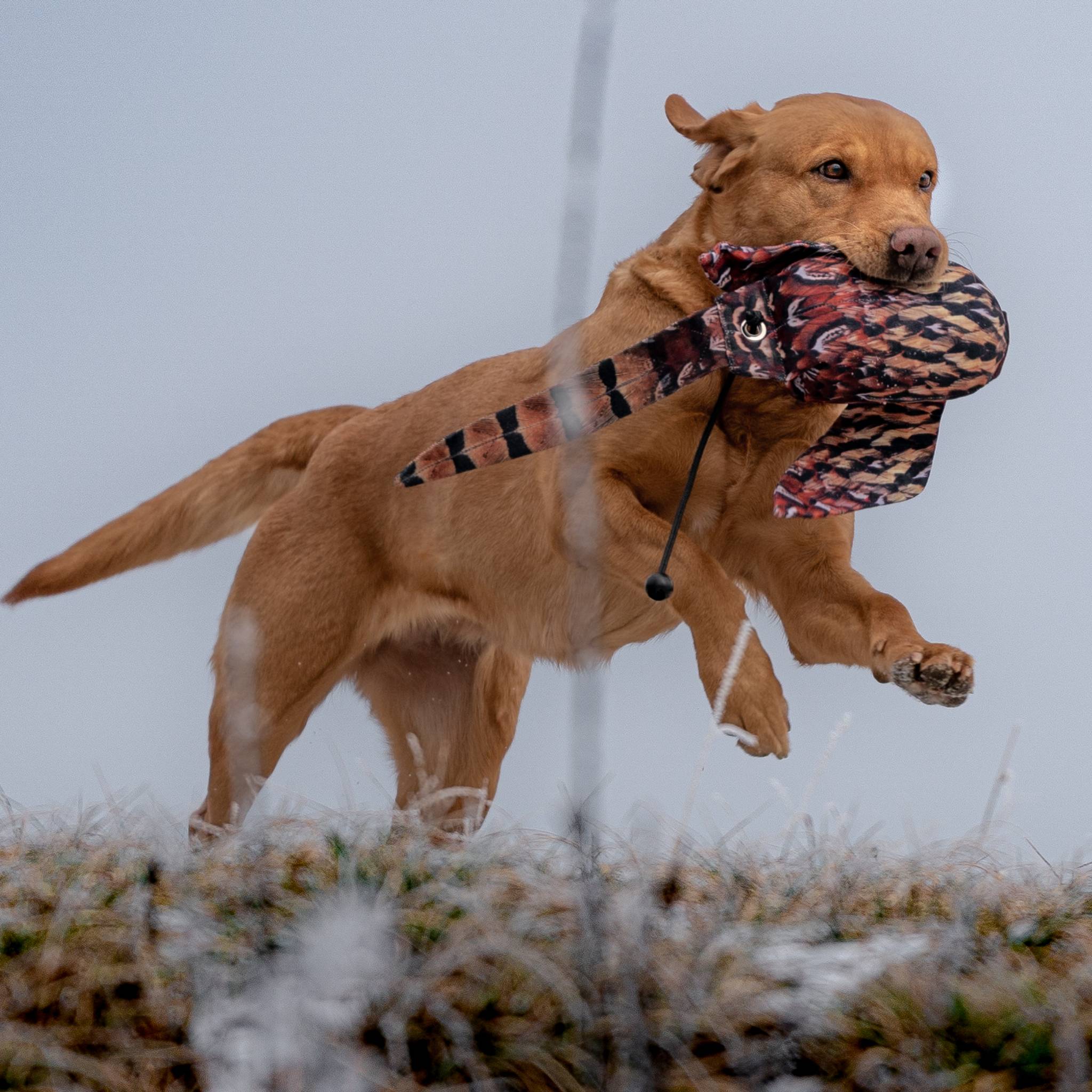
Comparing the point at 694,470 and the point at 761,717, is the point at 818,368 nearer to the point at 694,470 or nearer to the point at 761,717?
the point at 694,470

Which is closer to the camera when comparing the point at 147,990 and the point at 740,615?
the point at 147,990

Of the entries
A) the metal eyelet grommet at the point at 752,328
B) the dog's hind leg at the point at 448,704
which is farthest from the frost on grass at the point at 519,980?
the dog's hind leg at the point at 448,704

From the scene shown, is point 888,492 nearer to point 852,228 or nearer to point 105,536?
point 852,228

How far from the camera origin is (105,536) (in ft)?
14.1

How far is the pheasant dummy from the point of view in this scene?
2.80 m

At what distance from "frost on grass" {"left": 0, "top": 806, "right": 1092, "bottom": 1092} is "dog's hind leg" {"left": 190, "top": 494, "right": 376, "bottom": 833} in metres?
1.59

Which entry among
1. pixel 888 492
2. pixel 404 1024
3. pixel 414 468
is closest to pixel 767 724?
pixel 888 492

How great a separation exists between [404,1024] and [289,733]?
235cm

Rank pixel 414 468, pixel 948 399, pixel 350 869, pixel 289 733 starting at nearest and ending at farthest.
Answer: pixel 350 869
pixel 948 399
pixel 414 468
pixel 289 733

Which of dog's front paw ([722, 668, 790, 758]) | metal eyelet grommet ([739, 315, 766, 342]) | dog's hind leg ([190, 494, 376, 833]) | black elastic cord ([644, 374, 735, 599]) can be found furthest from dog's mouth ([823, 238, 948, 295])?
dog's hind leg ([190, 494, 376, 833])

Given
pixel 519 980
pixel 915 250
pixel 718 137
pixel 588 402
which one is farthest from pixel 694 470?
pixel 519 980

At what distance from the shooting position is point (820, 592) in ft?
11.9

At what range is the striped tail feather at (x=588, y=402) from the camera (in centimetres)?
305

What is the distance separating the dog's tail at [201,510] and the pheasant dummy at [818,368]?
145cm
